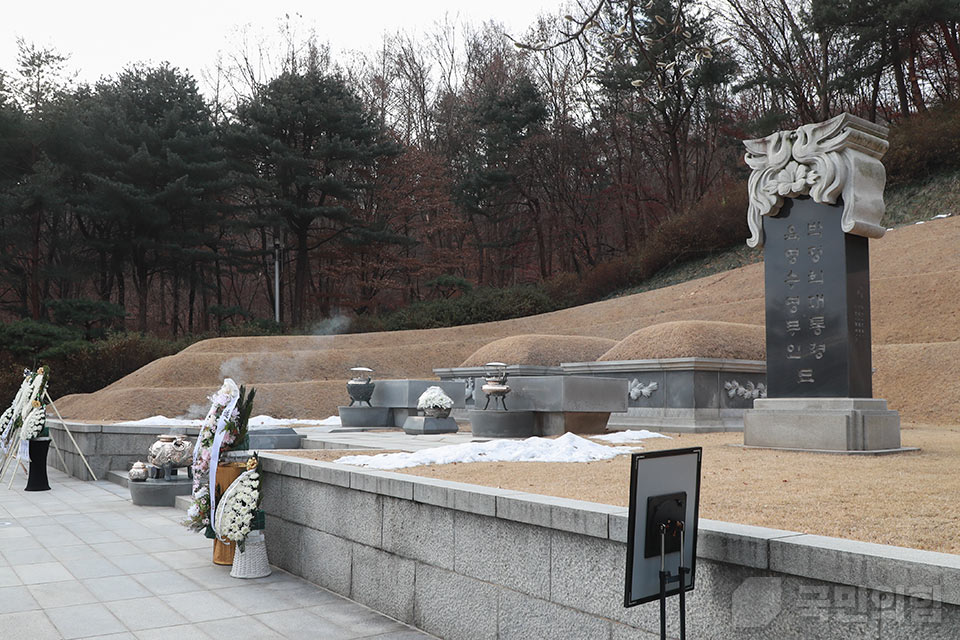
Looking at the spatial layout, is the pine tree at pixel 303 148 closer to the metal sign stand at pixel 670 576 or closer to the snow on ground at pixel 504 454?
the snow on ground at pixel 504 454

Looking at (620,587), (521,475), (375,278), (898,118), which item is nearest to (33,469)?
(521,475)

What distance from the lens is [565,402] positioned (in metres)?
10.6

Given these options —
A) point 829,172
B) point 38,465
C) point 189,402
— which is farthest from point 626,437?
point 189,402

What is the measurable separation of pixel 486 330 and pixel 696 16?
1405 cm

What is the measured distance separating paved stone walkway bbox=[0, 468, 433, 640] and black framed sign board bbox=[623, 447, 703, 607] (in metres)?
2.01

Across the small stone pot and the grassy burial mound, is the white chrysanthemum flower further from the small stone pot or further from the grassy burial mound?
the small stone pot

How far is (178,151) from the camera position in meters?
28.3

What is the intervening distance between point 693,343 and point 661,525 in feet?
32.2

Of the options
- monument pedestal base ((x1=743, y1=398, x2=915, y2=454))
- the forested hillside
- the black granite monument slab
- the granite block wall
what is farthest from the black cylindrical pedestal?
the forested hillside

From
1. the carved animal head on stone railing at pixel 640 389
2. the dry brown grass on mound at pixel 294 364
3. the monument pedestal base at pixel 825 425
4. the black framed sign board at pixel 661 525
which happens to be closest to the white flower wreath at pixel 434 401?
the carved animal head on stone railing at pixel 640 389

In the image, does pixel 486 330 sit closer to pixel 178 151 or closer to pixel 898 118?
pixel 178 151

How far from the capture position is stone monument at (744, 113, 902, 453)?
304 inches

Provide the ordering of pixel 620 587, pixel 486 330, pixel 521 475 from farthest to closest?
pixel 486 330 < pixel 521 475 < pixel 620 587

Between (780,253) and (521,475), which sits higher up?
(780,253)
